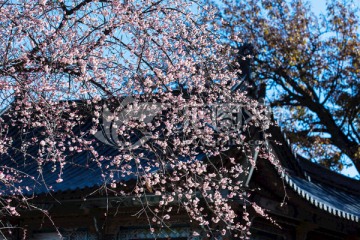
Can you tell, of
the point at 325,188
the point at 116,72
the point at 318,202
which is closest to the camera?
the point at 116,72

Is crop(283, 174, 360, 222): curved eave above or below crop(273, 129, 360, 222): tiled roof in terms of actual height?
below

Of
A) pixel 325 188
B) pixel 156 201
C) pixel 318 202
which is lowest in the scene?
pixel 156 201

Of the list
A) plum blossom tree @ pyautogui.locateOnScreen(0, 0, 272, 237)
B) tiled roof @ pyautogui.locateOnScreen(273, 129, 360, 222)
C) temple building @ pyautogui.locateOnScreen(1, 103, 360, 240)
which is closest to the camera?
plum blossom tree @ pyautogui.locateOnScreen(0, 0, 272, 237)

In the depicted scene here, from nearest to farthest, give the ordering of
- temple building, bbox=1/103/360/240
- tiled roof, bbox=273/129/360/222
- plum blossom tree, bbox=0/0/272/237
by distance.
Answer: plum blossom tree, bbox=0/0/272/237 → temple building, bbox=1/103/360/240 → tiled roof, bbox=273/129/360/222

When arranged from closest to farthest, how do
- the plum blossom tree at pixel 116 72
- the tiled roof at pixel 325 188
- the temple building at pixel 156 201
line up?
the plum blossom tree at pixel 116 72
the temple building at pixel 156 201
the tiled roof at pixel 325 188

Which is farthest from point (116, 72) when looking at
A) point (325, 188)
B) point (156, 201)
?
point (325, 188)

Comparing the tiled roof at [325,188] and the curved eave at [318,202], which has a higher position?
the tiled roof at [325,188]

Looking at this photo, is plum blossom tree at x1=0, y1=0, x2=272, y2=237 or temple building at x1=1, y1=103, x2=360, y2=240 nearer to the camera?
plum blossom tree at x1=0, y1=0, x2=272, y2=237

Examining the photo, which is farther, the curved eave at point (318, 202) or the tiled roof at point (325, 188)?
the tiled roof at point (325, 188)

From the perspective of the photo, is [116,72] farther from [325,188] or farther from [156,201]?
[325,188]

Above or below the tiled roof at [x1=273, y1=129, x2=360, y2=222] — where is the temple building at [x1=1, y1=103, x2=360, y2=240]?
below

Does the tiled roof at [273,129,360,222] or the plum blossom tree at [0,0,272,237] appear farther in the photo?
the tiled roof at [273,129,360,222]

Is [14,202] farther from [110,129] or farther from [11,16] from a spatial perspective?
[11,16]

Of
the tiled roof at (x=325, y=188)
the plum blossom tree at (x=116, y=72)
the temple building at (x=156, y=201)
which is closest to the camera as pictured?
the plum blossom tree at (x=116, y=72)
